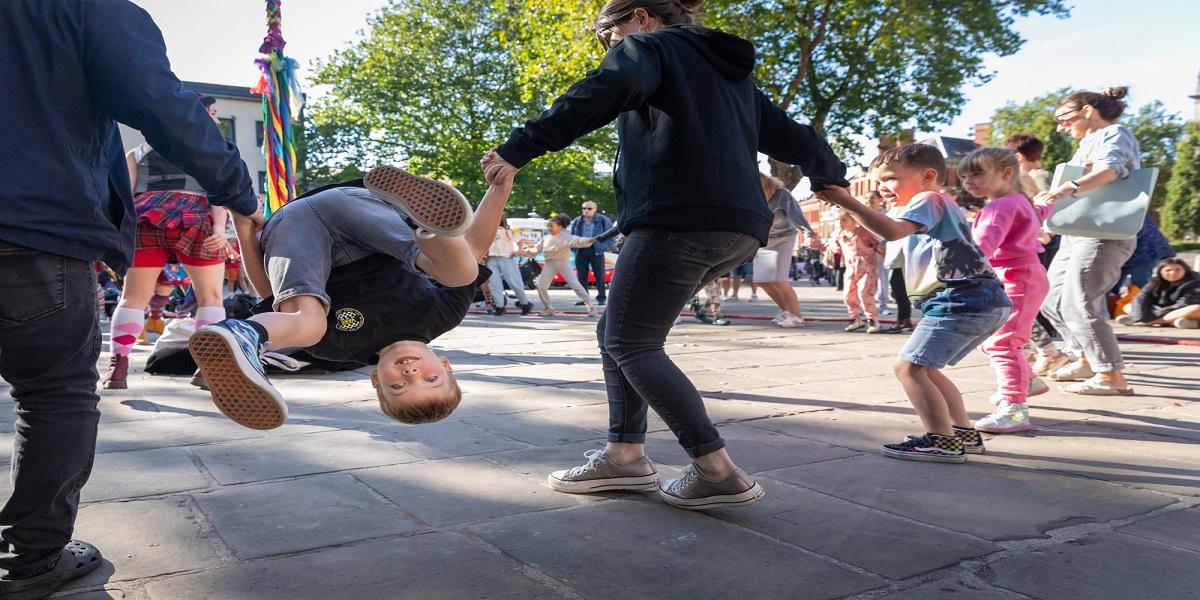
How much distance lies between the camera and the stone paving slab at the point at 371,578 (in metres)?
2.24

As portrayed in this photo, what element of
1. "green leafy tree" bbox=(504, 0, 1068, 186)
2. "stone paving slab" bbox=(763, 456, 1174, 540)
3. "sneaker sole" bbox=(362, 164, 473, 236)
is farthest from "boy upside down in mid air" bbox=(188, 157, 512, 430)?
"green leafy tree" bbox=(504, 0, 1068, 186)

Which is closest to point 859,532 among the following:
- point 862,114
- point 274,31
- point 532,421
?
point 532,421

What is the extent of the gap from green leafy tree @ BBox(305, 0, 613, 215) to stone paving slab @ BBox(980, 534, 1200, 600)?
32.4 m

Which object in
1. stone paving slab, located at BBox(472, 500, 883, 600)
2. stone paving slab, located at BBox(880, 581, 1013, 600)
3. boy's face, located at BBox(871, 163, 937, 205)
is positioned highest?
boy's face, located at BBox(871, 163, 937, 205)

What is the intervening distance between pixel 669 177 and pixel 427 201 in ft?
2.61

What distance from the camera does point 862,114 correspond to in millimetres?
24500

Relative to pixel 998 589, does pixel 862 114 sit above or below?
above

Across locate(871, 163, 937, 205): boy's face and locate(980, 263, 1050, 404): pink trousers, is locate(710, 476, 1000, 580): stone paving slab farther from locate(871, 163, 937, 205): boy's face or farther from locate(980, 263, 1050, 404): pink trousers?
locate(980, 263, 1050, 404): pink trousers

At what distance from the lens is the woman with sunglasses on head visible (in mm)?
5326

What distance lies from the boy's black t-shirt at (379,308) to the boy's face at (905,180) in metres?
1.90

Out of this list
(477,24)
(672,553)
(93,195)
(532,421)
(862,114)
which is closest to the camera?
(93,195)

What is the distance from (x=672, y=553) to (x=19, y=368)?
1.83m

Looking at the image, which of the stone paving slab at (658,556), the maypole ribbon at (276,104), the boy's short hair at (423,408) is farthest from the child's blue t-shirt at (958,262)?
the maypole ribbon at (276,104)

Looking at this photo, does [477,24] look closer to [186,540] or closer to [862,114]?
[862,114]
